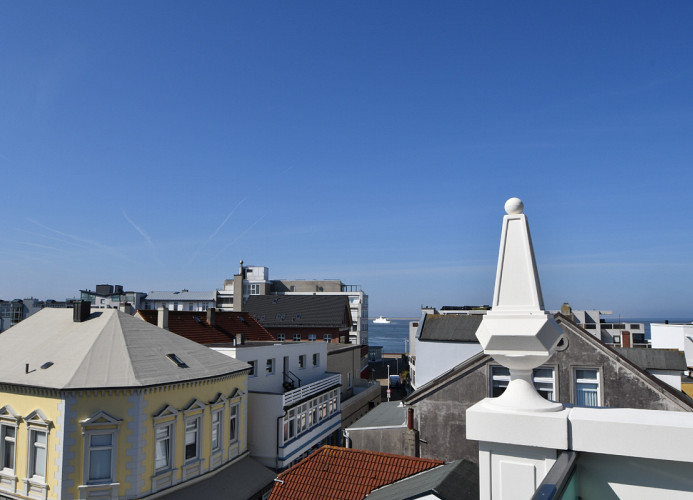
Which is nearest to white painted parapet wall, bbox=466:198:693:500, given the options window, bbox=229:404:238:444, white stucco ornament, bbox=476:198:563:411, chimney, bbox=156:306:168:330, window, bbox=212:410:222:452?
white stucco ornament, bbox=476:198:563:411

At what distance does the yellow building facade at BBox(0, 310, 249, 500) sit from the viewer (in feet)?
55.4

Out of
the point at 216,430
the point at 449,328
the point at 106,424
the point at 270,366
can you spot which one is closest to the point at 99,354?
the point at 106,424

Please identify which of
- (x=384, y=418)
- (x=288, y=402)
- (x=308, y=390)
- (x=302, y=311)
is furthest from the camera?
(x=302, y=311)

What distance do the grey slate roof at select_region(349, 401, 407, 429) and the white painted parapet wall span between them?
19290 mm

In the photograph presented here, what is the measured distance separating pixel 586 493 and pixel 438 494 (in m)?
9.12

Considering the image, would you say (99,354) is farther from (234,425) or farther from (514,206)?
(514,206)

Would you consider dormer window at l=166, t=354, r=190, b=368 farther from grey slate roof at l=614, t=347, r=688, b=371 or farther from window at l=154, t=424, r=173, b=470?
grey slate roof at l=614, t=347, r=688, b=371

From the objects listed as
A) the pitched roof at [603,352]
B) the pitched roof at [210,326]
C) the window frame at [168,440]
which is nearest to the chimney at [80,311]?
the window frame at [168,440]

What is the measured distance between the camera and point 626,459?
3008 millimetres

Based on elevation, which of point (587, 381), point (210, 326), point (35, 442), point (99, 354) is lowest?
point (35, 442)

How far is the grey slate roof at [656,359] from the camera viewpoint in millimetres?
19203

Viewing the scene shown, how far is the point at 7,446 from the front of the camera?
1845 centimetres

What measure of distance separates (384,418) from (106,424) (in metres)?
12.5

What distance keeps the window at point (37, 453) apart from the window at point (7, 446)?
45.5 inches
